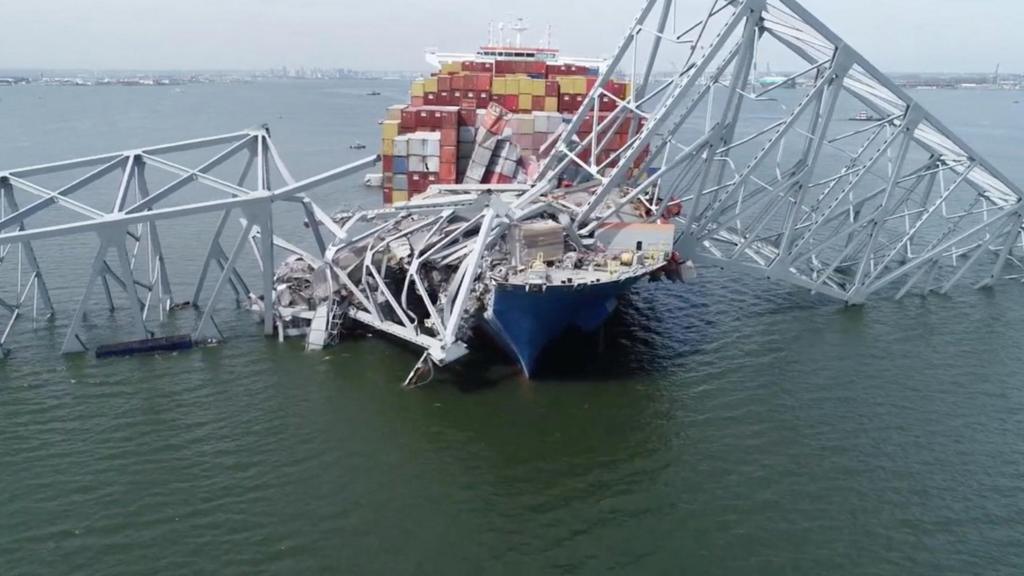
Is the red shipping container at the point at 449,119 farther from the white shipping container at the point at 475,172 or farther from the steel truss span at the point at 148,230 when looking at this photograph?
the steel truss span at the point at 148,230

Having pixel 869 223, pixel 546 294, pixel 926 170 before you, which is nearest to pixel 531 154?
pixel 546 294

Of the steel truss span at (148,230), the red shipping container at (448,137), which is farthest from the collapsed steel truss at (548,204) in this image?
the red shipping container at (448,137)

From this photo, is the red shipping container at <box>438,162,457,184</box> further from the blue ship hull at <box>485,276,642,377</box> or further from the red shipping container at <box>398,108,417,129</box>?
the blue ship hull at <box>485,276,642,377</box>

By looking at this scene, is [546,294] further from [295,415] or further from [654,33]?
[654,33]

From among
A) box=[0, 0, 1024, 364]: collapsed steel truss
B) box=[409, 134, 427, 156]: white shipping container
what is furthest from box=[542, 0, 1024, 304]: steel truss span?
box=[409, 134, 427, 156]: white shipping container

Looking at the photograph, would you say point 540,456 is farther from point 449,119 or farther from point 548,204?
point 449,119
